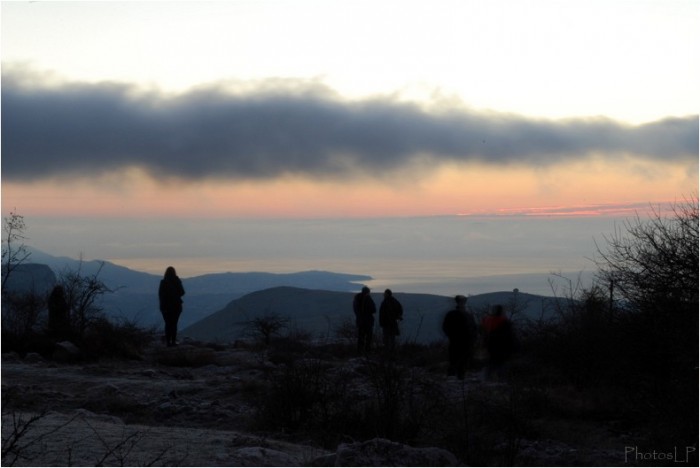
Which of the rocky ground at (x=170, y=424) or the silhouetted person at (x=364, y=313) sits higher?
the silhouetted person at (x=364, y=313)

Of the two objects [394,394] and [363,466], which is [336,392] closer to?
[394,394]

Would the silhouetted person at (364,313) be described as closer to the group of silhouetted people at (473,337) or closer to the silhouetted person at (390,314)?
the silhouetted person at (390,314)

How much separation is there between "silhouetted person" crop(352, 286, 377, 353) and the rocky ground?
2264mm

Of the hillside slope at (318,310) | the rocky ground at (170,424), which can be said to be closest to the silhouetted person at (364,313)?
the rocky ground at (170,424)

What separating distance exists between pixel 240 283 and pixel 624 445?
8904cm

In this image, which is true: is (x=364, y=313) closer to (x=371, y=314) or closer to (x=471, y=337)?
(x=371, y=314)

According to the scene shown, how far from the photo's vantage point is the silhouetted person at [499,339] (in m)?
18.0

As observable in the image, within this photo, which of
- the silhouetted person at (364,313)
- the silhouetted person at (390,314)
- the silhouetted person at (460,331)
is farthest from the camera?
the silhouetted person at (364,313)

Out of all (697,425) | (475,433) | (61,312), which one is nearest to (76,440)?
(475,433)

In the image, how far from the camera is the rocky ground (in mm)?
10047

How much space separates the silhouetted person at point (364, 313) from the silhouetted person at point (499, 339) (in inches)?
194

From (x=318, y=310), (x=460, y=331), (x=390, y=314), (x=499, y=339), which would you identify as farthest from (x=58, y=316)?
(x=318, y=310)

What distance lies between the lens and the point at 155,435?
11.5 m

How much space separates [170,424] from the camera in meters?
13.8
